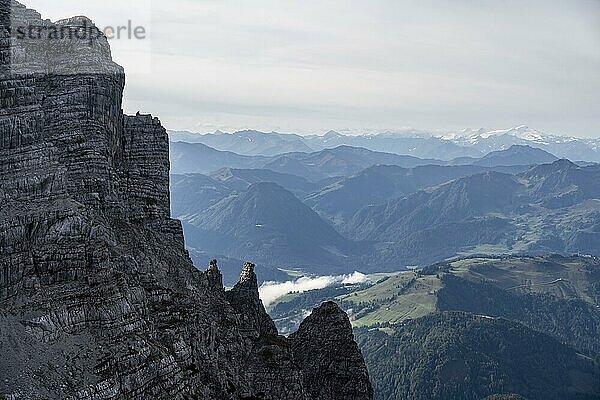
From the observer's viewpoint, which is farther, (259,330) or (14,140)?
(259,330)

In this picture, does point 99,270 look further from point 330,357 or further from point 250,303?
point 330,357

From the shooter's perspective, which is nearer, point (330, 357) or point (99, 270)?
point (99, 270)

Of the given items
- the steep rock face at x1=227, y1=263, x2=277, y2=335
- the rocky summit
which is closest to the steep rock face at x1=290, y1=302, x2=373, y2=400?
the rocky summit

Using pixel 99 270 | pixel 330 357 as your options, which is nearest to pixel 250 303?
pixel 330 357

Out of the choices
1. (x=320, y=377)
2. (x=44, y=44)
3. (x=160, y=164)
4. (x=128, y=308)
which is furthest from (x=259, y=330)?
(x=44, y=44)

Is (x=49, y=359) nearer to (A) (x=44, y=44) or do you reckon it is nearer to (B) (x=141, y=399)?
(B) (x=141, y=399)

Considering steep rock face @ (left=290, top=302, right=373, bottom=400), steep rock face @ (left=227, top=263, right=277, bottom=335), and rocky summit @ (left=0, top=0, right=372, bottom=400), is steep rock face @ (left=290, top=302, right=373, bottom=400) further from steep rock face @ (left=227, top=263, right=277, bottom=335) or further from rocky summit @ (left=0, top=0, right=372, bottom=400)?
steep rock face @ (left=227, top=263, right=277, bottom=335)

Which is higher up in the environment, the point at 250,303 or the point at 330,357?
the point at 250,303
